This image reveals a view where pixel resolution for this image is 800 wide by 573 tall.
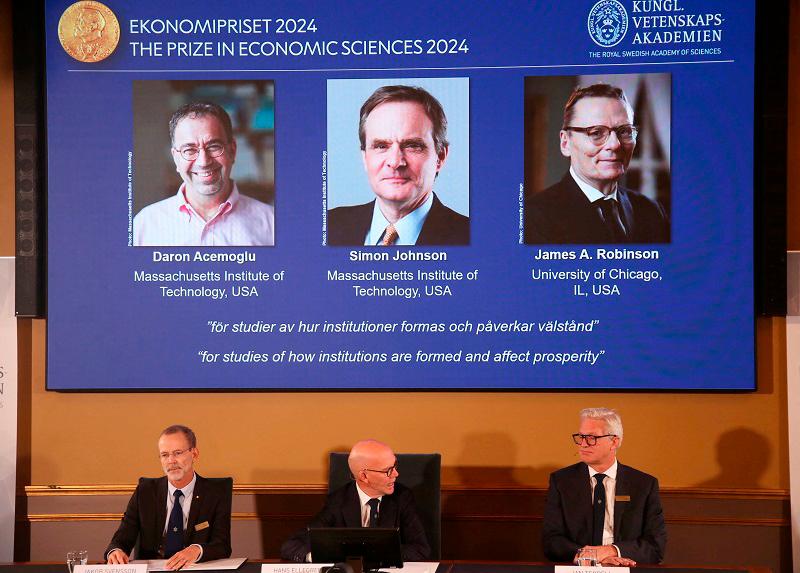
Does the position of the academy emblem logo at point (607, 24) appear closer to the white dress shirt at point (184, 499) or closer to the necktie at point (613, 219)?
the necktie at point (613, 219)

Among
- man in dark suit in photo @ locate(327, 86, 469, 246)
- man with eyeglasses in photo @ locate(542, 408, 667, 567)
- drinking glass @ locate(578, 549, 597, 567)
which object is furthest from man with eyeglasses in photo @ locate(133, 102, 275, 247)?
drinking glass @ locate(578, 549, 597, 567)

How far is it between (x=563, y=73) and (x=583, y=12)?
1.09 ft

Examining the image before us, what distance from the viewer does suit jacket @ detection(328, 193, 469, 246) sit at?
541 centimetres

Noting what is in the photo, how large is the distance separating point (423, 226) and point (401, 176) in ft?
0.94

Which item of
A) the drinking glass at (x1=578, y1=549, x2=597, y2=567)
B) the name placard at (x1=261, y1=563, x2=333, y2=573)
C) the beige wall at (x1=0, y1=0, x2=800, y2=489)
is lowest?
the drinking glass at (x1=578, y1=549, x2=597, y2=567)

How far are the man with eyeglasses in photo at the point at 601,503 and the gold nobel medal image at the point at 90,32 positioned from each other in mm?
3154

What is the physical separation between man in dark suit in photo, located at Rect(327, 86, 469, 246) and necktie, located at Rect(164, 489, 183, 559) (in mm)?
1606

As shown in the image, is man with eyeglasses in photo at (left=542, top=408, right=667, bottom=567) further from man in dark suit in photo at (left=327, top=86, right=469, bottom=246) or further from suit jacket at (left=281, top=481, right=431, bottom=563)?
man in dark suit in photo at (left=327, top=86, right=469, bottom=246)

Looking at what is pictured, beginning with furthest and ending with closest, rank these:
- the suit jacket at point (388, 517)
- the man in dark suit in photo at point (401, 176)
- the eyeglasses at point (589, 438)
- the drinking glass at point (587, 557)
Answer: the man in dark suit in photo at point (401, 176) → the eyeglasses at point (589, 438) → the suit jacket at point (388, 517) → the drinking glass at point (587, 557)

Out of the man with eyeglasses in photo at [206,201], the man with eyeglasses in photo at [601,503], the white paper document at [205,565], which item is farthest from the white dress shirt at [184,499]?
the man with eyeglasses in photo at [601,503]

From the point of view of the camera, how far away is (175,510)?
4.55 metres

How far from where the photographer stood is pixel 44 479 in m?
5.63

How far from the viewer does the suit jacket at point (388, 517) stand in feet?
14.3

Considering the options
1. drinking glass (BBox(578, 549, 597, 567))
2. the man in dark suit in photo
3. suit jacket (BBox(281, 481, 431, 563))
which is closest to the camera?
drinking glass (BBox(578, 549, 597, 567))
